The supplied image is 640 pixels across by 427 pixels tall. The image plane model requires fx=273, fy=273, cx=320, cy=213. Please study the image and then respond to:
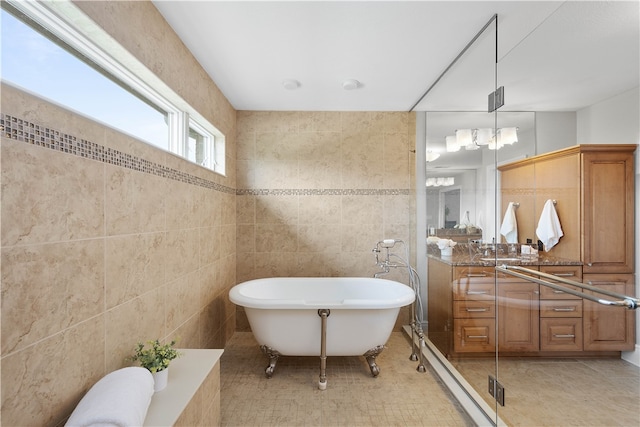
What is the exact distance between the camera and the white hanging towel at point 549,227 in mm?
1381

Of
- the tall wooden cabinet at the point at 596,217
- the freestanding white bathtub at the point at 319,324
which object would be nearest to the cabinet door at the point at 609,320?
the tall wooden cabinet at the point at 596,217

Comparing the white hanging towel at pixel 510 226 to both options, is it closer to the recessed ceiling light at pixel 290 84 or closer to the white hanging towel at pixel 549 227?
the white hanging towel at pixel 549 227

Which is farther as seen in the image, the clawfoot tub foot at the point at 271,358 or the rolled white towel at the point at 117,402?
the clawfoot tub foot at the point at 271,358

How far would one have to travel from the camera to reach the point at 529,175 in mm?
1552

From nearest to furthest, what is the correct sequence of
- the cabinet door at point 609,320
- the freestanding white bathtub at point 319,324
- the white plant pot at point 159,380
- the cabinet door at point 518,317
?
the cabinet door at point 609,320 → the white plant pot at point 159,380 → the cabinet door at point 518,317 → the freestanding white bathtub at point 319,324

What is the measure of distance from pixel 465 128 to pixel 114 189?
2.45m

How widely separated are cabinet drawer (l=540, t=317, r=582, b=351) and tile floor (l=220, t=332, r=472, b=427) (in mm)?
736

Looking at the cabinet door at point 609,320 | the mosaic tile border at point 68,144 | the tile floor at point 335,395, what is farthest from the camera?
the tile floor at point 335,395

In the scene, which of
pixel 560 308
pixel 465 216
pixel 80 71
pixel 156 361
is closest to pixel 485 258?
pixel 465 216

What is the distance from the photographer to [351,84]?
8.07 feet

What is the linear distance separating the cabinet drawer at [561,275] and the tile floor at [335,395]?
0.98 metres

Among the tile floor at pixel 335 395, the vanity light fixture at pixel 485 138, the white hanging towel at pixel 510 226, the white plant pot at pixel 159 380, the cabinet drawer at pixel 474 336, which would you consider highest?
the vanity light fixture at pixel 485 138

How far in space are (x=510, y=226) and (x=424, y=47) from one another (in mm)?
1357

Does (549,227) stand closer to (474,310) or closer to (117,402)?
(474,310)
